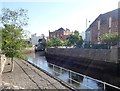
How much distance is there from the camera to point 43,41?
330 feet

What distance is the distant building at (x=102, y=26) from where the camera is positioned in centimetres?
5956

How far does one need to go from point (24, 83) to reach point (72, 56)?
113 ft

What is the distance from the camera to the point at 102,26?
6494 centimetres

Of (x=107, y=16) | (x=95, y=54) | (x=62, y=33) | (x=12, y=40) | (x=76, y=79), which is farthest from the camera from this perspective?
(x=62, y=33)

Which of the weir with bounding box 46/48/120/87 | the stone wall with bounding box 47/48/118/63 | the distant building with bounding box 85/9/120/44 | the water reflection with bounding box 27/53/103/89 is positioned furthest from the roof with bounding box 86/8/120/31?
the water reflection with bounding box 27/53/103/89

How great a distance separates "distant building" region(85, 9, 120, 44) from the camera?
59559 millimetres

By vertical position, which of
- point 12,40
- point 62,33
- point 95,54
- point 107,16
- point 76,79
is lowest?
point 76,79

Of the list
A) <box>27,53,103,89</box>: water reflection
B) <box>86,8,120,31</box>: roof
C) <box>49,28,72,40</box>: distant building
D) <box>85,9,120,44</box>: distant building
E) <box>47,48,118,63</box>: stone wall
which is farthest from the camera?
<box>49,28,72,40</box>: distant building

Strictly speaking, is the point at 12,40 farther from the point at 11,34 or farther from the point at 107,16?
the point at 107,16

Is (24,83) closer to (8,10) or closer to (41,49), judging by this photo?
(8,10)

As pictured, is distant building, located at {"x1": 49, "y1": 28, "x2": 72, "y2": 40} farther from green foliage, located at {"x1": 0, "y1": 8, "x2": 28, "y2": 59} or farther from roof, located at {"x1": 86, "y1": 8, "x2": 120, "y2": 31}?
green foliage, located at {"x1": 0, "y1": 8, "x2": 28, "y2": 59}

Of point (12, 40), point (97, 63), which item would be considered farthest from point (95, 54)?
point (12, 40)

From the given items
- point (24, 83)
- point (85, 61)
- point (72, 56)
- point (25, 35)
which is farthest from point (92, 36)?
point (24, 83)

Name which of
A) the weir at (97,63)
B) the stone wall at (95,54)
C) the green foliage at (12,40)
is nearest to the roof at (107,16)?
the stone wall at (95,54)
